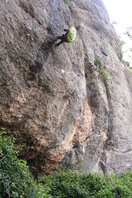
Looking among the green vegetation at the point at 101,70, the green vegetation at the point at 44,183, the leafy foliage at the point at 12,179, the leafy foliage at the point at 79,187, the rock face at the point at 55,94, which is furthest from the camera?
the green vegetation at the point at 101,70

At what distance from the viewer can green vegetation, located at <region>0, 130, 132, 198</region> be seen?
3515mm

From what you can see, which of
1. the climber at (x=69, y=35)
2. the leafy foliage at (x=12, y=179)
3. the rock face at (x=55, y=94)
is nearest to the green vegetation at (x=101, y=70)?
the rock face at (x=55, y=94)

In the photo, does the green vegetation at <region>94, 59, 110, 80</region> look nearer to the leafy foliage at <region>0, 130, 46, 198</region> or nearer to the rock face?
the rock face

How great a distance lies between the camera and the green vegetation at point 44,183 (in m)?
3.52

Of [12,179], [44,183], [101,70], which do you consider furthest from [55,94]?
[101,70]

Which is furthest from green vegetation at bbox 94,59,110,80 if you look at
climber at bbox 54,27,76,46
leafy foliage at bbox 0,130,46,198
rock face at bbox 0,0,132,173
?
leafy foliage at bbox 0,130,46,198

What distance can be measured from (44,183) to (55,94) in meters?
2.35

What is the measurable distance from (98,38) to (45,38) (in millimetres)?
5012

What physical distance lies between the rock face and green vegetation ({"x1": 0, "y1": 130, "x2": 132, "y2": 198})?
531 millimetres

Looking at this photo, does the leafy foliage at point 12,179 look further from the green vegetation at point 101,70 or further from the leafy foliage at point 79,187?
the green vegetation at point 101,70

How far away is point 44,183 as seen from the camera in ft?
19.4

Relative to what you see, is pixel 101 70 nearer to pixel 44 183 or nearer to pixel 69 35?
pixel 69 35

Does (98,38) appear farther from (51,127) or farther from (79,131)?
(51,127)

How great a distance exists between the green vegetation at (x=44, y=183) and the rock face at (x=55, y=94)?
531mm
